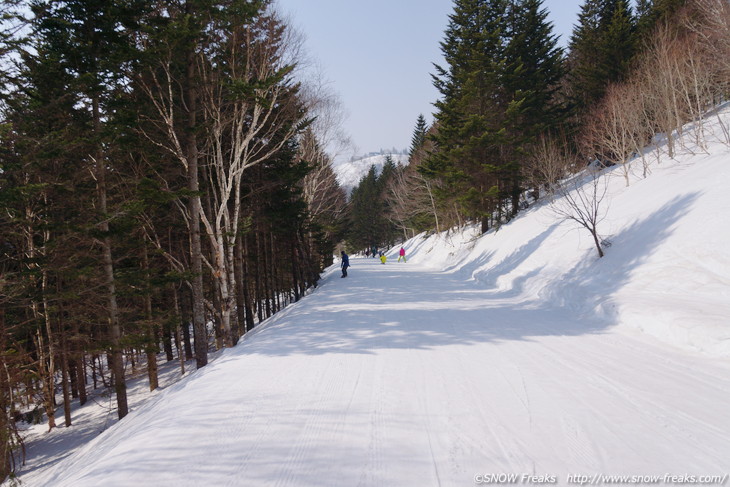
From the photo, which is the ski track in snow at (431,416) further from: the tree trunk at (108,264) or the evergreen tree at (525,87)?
the evergreen tree at (525,87)

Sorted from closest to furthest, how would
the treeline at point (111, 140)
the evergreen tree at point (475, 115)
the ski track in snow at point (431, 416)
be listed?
the ski track in snow at point (431, 416) < the treeline at point (111, 140) < the evergreen tree at point (475, 115)

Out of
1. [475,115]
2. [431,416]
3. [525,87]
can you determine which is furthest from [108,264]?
[525,87]

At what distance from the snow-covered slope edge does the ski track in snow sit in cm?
61

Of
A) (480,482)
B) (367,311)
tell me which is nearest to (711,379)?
(480,482)

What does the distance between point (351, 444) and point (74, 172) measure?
33.4ft

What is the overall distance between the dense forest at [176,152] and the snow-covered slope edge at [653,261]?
1.54 metres

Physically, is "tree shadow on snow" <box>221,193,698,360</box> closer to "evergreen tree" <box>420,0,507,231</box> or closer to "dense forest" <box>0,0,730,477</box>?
"dense forest" <box>0,0,730,477</box>

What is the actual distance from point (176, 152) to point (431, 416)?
963cm

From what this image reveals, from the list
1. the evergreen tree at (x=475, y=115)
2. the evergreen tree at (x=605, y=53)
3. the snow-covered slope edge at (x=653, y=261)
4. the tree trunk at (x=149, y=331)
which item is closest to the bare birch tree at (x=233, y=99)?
the tree trunk at (x=149, y=331)

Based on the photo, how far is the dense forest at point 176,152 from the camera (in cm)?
806

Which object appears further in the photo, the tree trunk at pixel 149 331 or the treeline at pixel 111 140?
the tree trunk at pixel 149 331

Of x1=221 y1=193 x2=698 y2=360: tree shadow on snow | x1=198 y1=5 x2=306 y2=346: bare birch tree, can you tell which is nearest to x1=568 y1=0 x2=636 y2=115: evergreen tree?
x1=221 y1=193 x2=698 y2=360: tree shadow on snow

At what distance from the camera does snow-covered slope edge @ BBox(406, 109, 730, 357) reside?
5.74m

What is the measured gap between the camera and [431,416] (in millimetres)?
3391
